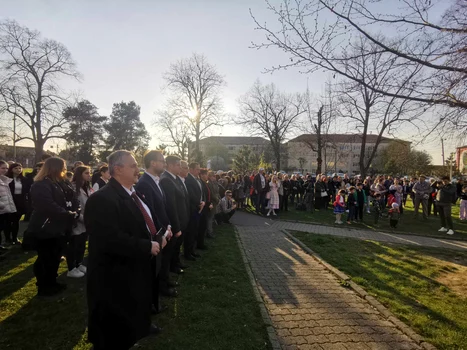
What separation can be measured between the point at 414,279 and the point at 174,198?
5187 mm

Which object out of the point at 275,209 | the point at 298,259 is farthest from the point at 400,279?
the point at 275,209

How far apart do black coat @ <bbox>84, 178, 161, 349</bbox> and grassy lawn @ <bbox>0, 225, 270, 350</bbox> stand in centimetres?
103

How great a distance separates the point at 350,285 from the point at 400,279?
134cm

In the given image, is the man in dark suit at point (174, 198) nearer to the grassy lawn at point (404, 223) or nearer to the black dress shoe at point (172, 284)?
the black dress shoe at point (172, 284)

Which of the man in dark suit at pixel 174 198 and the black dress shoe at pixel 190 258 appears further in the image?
the black dress shoe at pixel 190 258

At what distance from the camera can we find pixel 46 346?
10.9 feet

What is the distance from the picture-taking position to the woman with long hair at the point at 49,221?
14.7 feet

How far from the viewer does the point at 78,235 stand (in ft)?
18.1

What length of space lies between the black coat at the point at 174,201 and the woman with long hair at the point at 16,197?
4.75 metres

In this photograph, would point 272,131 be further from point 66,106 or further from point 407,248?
point 407,248

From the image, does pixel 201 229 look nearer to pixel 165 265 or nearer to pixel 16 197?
pixel 165 265

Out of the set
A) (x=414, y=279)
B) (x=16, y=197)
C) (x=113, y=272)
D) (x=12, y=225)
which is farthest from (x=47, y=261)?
(x=414, y=279)

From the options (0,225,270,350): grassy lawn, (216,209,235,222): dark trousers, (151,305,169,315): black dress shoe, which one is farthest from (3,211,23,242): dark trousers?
(216,209,235,222): dark trousers

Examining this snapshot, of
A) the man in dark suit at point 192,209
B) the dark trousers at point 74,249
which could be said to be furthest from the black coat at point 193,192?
the dark trousers at point 74,249
